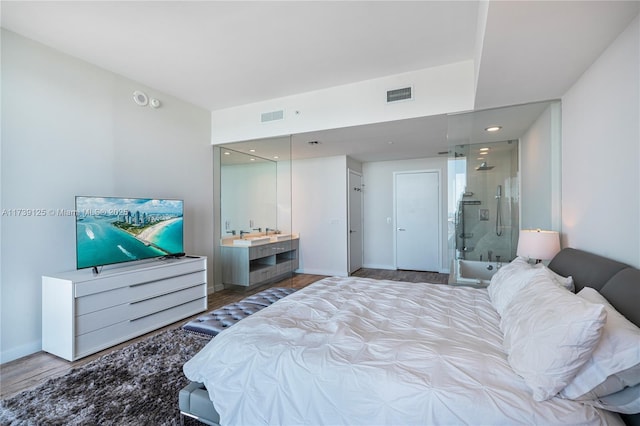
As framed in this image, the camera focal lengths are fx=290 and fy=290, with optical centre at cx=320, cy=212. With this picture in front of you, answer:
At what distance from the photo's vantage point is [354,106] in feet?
11.7

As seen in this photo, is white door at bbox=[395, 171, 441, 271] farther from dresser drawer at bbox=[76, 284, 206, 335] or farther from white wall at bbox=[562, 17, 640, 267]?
dresser drawer at bbox=[76, 284, 206, 335]

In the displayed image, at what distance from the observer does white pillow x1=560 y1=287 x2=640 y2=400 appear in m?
0.97

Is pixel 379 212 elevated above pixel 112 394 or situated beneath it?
elevated above

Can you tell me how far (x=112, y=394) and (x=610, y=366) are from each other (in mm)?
2678

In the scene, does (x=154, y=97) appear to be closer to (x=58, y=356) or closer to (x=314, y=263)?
(x=58, y=356)

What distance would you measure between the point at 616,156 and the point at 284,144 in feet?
11.5

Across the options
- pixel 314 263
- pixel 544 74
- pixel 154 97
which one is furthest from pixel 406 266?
pixel 154 97

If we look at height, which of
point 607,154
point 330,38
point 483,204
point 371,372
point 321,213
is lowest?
point 371,372

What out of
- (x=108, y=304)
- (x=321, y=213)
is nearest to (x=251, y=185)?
(x=321, y=213)

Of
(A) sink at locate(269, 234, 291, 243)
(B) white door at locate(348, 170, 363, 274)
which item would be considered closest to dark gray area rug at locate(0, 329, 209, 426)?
(A) sink at locate(269, 234, 291, 243)

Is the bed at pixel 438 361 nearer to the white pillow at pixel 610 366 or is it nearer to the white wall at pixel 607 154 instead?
the white pillow at pixel 610 366

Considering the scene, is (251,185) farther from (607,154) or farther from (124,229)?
(607,154)

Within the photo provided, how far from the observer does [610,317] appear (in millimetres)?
1095

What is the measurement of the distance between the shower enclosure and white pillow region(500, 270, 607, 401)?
2.36m
